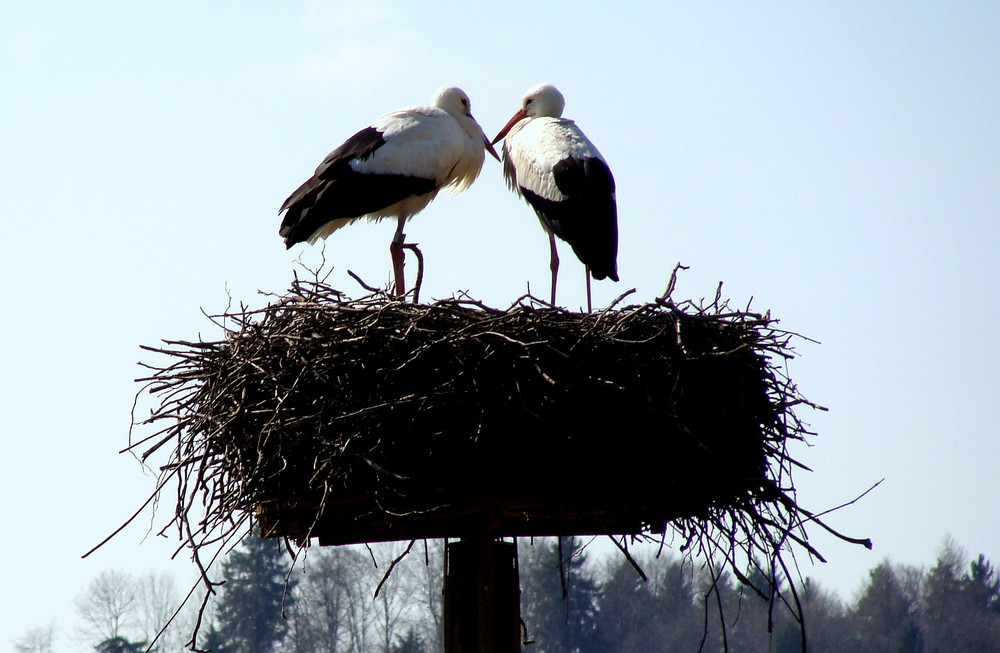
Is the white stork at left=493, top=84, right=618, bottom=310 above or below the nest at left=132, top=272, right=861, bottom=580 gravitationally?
above

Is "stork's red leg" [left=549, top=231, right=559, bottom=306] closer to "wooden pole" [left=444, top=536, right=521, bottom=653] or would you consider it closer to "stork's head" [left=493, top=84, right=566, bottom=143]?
"stork's head" [left=493, top=84, right=566, bottom=143]

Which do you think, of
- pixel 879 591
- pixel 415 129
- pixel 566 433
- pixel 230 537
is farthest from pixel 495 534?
pixel 879 591

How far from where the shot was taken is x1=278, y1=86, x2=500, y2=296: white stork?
7.60 metres

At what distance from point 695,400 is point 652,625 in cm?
2504

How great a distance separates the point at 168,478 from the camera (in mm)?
5398

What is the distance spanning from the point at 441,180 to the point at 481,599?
3.37 meters

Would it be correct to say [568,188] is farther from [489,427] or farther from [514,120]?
[489,427]

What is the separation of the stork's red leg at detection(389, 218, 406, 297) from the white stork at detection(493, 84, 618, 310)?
70 centimetres

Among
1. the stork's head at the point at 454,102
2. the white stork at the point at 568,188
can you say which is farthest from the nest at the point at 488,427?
the stork's head at the point at 454,102

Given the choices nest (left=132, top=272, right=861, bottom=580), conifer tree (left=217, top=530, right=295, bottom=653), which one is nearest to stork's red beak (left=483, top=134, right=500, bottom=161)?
nest (left=132, top=272, right=861, bottom=580)

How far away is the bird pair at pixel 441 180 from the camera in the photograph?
24.7 ft

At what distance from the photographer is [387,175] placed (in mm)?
7656

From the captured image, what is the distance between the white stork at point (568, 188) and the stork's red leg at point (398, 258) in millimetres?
705

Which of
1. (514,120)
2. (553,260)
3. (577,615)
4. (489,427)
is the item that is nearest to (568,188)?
(553,260)
